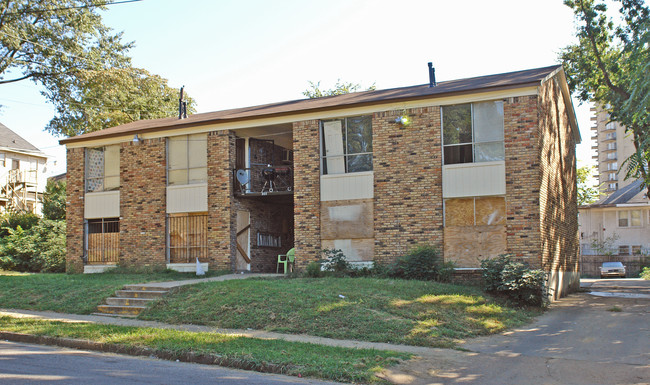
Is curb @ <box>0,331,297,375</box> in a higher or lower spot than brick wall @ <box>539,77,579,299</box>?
lower

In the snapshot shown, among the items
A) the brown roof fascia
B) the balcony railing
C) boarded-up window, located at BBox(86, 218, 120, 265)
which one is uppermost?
the brown roof fascia

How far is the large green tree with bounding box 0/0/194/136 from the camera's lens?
27.5 meters

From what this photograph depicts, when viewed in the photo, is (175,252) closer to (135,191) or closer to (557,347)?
(135,191)

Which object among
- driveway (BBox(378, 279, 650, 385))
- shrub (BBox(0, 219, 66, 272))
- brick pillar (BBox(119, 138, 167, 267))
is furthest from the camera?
shrub (BBox(0, 219, 66, 272))

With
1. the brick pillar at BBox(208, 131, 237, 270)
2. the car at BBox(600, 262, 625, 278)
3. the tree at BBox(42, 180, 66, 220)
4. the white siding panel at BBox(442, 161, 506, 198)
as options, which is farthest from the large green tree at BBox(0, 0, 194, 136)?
the car at BBox(600, 262, 625, 278)

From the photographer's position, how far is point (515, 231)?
1623cm

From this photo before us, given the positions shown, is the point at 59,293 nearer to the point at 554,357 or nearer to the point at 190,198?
the point at 190,198

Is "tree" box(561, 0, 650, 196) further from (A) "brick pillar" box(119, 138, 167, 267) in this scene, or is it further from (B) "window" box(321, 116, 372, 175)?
(A) "brick pillar" box(119, 138, 167, 267)

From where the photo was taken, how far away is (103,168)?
22641 millimetres

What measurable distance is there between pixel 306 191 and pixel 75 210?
10.2 meters

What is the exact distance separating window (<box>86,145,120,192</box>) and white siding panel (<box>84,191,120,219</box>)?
28 centimetres

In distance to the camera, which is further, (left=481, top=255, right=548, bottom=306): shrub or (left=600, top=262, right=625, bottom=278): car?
(left=600, top=262, right=625, bottom=278): car

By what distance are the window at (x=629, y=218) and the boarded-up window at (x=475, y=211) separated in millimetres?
33174

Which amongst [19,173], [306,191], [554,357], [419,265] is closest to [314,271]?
[306,191]
